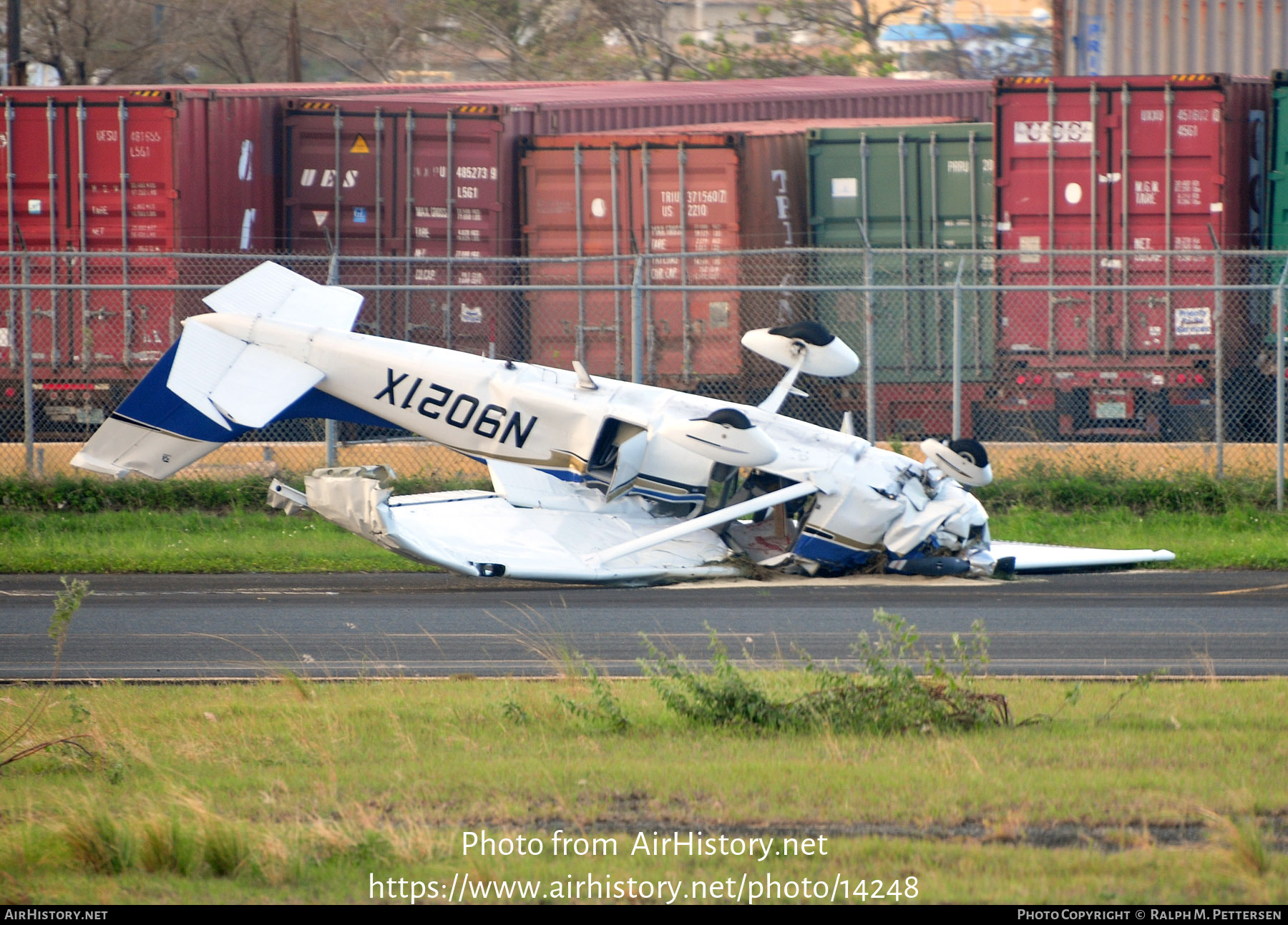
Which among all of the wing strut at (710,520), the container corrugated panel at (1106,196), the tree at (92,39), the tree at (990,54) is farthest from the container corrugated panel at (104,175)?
the tree at (990,54)

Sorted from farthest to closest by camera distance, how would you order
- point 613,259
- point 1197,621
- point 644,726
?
point 613,259
point 1197,621
point 644,726

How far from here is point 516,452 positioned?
14227 mm

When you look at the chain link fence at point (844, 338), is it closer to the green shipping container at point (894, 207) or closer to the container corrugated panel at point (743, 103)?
the green shipping container at point (894, 207)

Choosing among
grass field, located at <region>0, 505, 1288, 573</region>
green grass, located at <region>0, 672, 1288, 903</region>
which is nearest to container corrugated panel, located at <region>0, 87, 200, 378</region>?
grass field, located at <region>0, 505, 1288, 573</region>

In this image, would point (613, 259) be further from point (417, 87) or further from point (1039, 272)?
point (417, 87)

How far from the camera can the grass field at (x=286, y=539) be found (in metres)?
15.4

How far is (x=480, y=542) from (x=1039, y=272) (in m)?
10.4

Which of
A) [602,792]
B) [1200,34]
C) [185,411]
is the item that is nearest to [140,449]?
[185,411]

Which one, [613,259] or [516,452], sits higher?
[613,259]

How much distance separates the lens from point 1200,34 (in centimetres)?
2531

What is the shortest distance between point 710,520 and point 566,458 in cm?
164

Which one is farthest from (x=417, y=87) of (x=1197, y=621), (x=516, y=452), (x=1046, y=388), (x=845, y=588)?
(x=1197, y=621)

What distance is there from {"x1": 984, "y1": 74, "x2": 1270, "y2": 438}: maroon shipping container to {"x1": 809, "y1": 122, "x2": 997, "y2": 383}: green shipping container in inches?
36.7

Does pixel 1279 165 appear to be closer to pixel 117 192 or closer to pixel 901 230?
pixel 901 230
